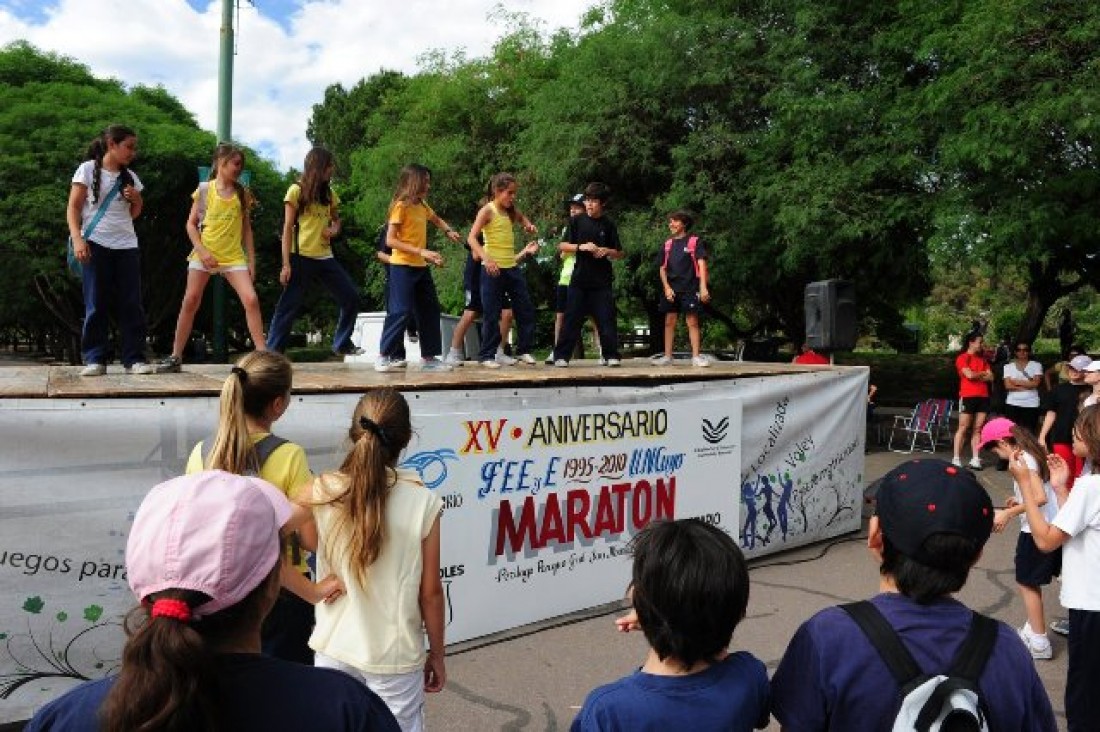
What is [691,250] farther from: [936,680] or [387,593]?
[936,680]

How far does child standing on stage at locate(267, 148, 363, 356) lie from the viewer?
659cm

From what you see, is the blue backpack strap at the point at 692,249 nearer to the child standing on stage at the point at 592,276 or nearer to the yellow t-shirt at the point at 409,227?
the child standing on stage at the point at 592,276

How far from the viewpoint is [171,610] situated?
139cm

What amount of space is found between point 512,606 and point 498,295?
10.7ft

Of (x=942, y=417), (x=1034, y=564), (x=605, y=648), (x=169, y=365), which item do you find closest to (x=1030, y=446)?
(x=1034, y=564)

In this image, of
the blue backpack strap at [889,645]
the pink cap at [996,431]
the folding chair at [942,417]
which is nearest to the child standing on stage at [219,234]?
the pink cap at [996,431]

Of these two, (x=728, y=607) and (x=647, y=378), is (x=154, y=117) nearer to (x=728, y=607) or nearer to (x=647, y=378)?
(x=647, y=378)

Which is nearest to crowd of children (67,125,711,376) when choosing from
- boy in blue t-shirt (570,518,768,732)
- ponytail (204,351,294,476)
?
ponytail (204,351,294,476)

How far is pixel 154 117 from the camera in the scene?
94.3ft

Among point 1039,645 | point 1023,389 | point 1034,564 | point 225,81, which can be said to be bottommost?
point 1039,645

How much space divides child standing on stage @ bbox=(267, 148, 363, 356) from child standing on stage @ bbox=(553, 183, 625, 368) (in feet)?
7.34

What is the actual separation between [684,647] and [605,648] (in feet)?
12.5

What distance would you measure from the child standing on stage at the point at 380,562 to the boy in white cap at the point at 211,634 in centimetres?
132

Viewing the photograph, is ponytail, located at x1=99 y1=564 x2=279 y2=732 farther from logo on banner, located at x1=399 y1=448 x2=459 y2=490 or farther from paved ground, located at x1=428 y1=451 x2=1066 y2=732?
logo on banner, located at x1=399 y1=448 x2=459 y2=490
